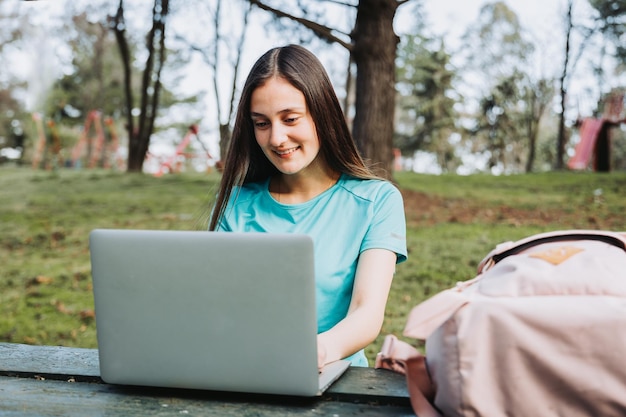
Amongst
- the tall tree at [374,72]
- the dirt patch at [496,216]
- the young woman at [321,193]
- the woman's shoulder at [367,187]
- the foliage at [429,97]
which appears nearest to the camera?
the young woman at [321,193]

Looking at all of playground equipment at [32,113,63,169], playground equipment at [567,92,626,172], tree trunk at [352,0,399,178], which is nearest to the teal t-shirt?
tree trunk at [352,0,399,178]

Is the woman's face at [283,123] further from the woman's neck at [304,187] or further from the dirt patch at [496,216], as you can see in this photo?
the dirt patch at [496,216]

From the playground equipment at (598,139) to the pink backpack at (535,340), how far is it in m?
10.3

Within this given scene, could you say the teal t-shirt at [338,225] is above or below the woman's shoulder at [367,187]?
below

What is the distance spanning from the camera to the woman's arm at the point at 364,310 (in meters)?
1.46

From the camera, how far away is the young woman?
1680 millimetres

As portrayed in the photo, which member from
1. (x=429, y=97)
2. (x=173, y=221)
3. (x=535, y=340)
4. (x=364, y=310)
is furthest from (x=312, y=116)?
(x=429, y=97)

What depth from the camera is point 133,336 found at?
1.16 m

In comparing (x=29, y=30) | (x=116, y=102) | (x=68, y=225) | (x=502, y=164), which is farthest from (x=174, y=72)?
(x=68, y=225)

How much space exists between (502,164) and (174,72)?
41.2 ft

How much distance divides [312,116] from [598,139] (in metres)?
10.2

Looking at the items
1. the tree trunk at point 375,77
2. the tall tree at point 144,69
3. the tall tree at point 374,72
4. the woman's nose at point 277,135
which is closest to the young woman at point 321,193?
the woman's nose at point 277,135

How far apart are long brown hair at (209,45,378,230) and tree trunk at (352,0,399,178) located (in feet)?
8.32

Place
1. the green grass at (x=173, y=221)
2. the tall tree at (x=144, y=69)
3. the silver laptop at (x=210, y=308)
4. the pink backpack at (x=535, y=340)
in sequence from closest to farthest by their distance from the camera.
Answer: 1. the pink backpack at (x=535, y=340)
2. the silver laptop at (x=210, y=308)
3. the green grass at (x=173, y=221)
4. the tall tree at (x=144, y=69)
